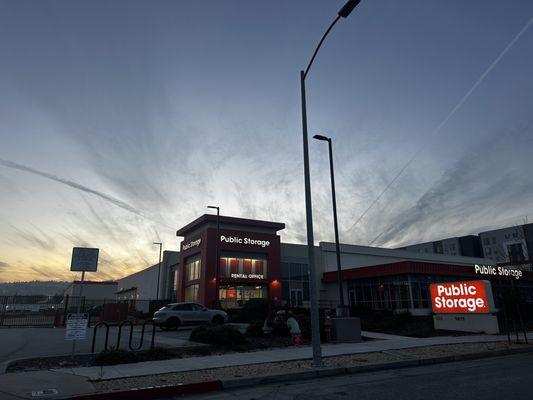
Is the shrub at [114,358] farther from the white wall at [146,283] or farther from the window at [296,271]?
the white wall at [146,283]

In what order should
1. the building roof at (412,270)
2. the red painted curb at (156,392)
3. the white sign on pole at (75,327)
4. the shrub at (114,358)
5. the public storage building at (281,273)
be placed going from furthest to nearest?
the public storage building at (281,273), the building roof at (412,270), the white sign on pole at (75,327), the shrub at (114,358), the red painted curb at (156,392)

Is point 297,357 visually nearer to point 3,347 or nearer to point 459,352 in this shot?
point 459,352

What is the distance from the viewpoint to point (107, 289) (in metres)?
80.4

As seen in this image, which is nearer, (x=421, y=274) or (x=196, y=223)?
(x=421, y=274)

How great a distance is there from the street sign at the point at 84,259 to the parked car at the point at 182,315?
11.0 meters

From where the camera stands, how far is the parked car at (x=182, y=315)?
80.3 feet

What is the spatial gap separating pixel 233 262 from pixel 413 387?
39933 millimetres

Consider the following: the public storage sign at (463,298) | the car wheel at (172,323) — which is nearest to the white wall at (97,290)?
the car wheel at (172,323)

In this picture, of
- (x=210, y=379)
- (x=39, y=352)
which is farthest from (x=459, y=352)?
(x=39, y=352)

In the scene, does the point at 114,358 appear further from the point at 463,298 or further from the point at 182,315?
the point at 463,298

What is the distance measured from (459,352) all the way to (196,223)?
3974 cm

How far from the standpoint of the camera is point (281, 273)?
5269 cm

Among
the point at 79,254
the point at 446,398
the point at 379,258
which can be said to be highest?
the point at 379,258

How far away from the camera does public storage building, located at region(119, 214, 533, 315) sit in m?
39.4
